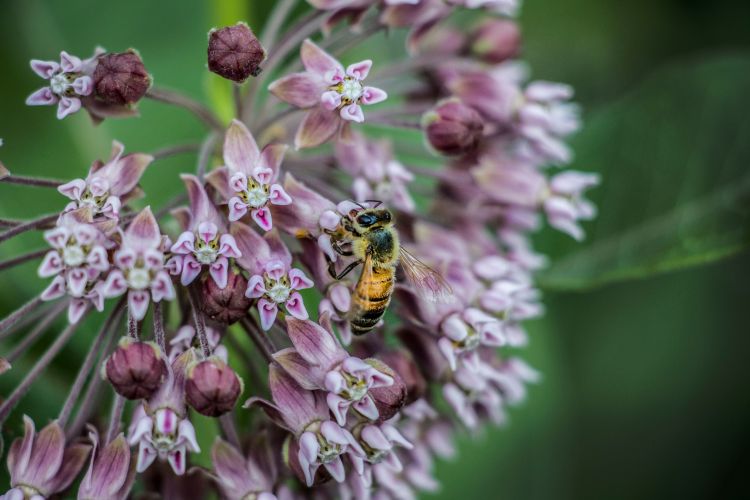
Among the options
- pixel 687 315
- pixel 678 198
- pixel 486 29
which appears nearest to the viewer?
pixel 486 29

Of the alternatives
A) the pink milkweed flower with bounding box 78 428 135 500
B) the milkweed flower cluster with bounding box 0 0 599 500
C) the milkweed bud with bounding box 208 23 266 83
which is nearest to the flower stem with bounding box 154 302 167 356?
the milkweed flower cluster with bounding box 0 0 599 500

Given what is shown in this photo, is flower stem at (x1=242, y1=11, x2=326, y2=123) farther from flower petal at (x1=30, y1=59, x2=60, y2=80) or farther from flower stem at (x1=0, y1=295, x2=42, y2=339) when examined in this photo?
flower stem at (x1=0, y1=295, x2=42, y2=339)

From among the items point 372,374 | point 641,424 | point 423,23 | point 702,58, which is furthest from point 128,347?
point 641,424

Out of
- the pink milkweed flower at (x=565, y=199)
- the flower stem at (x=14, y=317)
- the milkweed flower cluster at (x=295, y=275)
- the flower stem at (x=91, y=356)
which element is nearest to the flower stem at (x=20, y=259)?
the milkweed flower cluster at (x=295, y=275)

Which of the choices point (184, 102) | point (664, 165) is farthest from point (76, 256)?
point (664, 165)

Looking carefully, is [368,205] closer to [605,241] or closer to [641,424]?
[605,241]

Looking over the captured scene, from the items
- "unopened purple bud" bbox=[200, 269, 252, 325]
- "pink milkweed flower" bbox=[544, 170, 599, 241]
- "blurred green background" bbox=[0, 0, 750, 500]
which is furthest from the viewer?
"blurred green background" bbox=[0, 0, 750, 500]

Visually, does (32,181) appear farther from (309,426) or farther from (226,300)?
(309,426)

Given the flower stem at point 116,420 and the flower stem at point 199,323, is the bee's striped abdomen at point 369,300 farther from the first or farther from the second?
the flower stem at point 116,420
